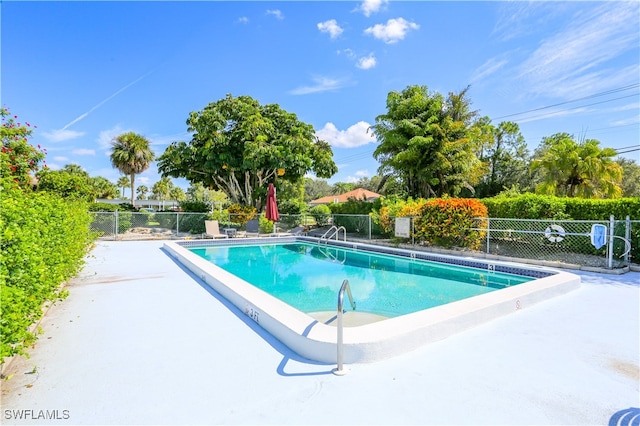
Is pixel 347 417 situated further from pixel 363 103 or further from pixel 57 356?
pixel 363 103

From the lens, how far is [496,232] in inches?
438

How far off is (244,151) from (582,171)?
17.7m

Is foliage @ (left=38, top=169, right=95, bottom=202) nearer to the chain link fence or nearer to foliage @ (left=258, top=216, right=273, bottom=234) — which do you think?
the chain link fence

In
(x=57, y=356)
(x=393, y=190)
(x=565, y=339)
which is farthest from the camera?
(x=393, y=190)

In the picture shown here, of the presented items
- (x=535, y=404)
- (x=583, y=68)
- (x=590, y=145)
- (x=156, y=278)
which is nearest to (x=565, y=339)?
(x=535, y=404)

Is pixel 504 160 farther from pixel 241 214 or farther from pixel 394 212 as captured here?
pixel 241 214

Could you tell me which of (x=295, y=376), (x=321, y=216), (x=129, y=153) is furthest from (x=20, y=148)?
(x=129, y=153)

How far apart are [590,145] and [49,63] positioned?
2352 cm

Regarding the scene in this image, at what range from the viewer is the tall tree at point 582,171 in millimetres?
16141

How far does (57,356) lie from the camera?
3193 millimetres

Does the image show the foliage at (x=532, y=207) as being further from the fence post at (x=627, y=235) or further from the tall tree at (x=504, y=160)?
the tall tree at (x=504, y=160)

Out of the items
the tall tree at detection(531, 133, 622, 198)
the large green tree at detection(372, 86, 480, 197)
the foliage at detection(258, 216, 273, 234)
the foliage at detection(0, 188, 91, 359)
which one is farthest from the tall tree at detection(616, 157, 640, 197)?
the foliage at detection(0, 188, 91, 359)

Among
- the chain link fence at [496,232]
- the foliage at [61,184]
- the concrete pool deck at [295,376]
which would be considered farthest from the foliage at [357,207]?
the foliage at [61,184]

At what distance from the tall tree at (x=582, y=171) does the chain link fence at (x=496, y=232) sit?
8.88 meters
